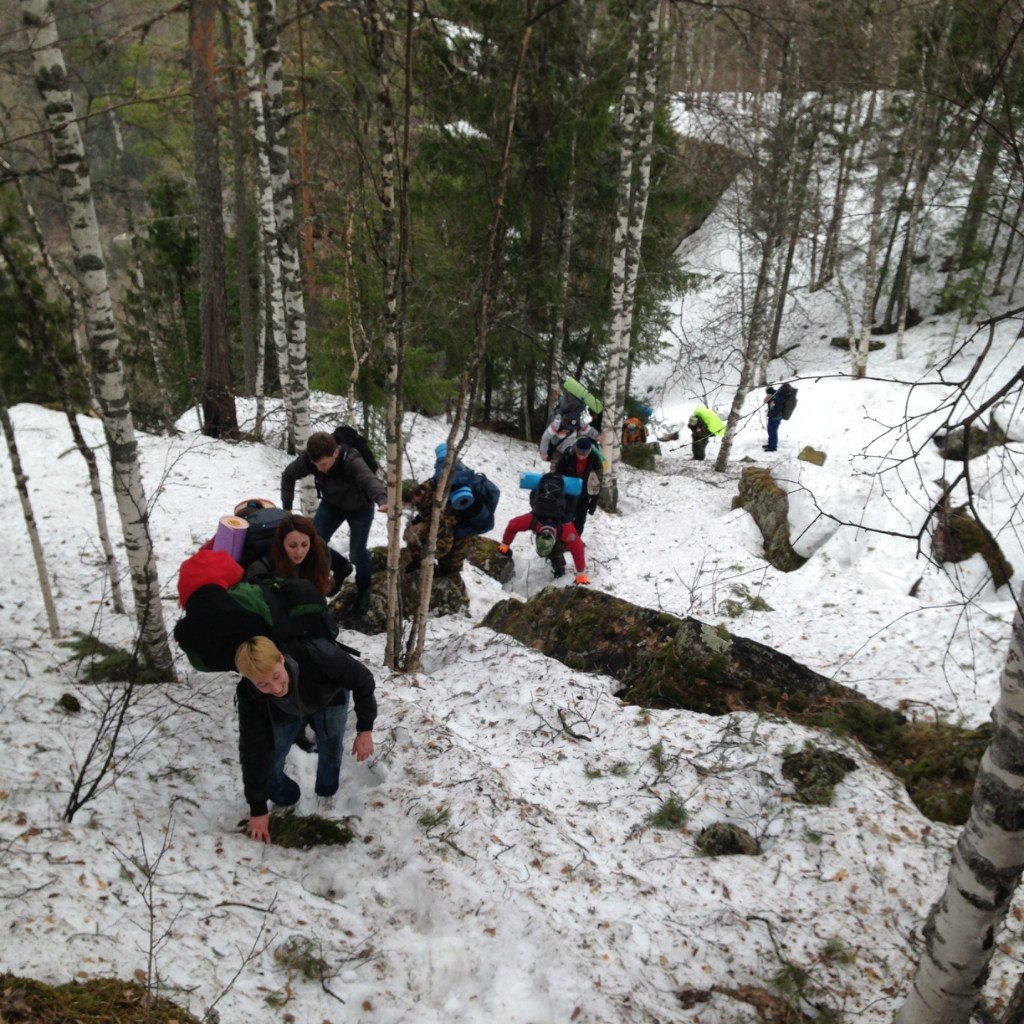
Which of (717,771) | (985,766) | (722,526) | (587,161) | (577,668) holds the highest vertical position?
(587,161)

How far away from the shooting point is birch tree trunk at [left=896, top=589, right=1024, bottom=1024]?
2.25 metres

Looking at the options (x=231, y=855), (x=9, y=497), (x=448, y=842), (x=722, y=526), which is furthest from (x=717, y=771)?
(x=9, y=497)

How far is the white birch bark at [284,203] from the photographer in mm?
5473

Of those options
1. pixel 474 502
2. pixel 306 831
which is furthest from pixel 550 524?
pixel 306 831

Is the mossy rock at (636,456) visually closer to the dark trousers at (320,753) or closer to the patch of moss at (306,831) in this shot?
the dark trousers at (320,753)

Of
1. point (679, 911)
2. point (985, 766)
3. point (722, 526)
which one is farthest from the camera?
point (722, 526)

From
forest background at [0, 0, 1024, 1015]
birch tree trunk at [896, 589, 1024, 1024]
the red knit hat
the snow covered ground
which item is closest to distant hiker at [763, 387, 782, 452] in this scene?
forest background at [0, 0, 1024, 1015]

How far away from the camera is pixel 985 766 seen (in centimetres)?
236

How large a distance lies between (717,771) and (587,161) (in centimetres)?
1246

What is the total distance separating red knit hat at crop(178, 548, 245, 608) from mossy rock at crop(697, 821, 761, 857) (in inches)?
119

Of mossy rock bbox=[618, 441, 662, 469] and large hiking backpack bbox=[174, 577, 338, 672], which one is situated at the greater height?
large hiking backpack bbox=[174, 577, 338, 672]

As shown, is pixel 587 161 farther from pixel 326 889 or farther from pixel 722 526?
pixel 326 889

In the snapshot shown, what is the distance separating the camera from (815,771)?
14.1ft

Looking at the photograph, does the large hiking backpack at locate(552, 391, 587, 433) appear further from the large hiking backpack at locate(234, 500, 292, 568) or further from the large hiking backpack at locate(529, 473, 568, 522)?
the large hiking backpack at locate(234, 500, 292, 568)
